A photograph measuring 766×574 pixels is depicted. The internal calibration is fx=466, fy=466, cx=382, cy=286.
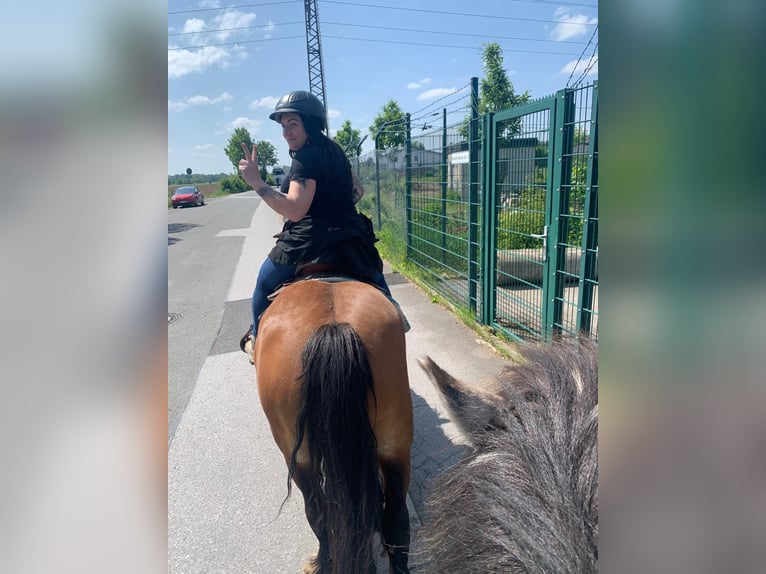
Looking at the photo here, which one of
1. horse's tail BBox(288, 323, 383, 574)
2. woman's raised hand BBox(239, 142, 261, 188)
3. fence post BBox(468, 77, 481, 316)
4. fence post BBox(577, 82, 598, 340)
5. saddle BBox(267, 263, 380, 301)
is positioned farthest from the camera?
fence post BBox(468, 77, 481, 316)

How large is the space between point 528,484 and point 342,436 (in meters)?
0.80

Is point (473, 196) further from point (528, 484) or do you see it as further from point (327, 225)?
point (528, 484)

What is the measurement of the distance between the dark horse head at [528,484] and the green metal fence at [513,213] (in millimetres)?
799

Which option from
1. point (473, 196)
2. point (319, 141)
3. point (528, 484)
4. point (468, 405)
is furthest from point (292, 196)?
point (473, 196)

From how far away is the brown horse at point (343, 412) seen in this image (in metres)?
1.90

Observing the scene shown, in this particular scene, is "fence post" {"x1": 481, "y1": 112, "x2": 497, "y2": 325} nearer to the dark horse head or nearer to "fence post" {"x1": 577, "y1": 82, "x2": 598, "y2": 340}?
"fence post" {"x1": 577, "y1": 82, "x2": 598, "y2": 340}

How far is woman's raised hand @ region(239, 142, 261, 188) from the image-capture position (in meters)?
2.77

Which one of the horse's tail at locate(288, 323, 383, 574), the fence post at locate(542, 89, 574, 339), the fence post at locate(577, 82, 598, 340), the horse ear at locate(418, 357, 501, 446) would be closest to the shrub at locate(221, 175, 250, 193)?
the fence post at locate(542, 89, 574, 339)

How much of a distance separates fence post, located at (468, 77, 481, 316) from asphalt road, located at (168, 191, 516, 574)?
1.93 ft

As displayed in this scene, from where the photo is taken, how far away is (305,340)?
1.99 meters

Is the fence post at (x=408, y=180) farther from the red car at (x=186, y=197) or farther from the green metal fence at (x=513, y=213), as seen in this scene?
the red car at (x=186, y=197)

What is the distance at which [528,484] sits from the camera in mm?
1359
